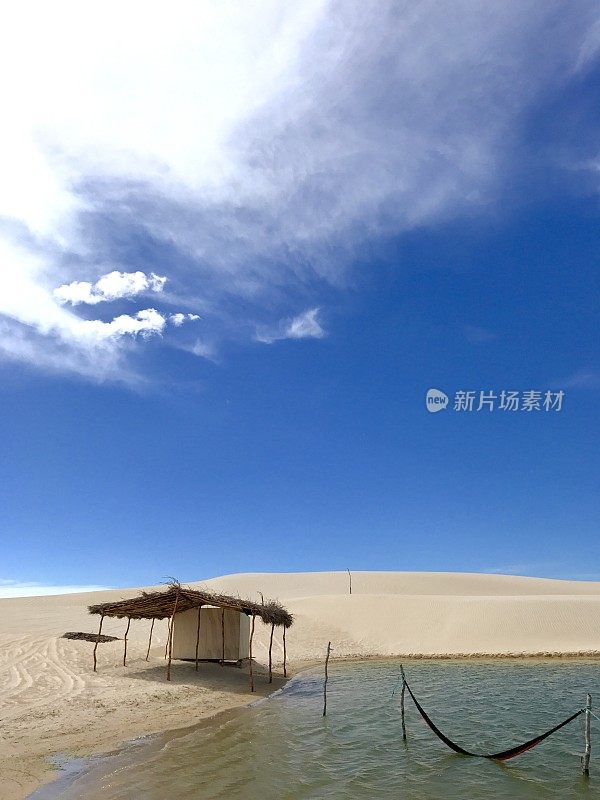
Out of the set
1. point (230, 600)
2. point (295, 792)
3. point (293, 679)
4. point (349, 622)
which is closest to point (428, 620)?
point (349, 622)

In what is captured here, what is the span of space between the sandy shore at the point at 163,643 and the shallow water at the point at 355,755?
1174mm

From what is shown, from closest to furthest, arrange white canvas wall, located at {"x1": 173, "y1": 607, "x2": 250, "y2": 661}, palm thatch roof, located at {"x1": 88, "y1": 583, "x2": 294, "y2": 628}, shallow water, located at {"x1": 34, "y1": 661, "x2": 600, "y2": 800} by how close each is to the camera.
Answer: shallow water, located at {"x1": 34, "y1": 661, "x2": 600, "y2": 800} < palm thatch roof, located at {"x1": 88, "y1": 583, "x2": 294, "y2": 628} < white canvas wall, located at {"x1": 173, "y1": 607, "x2": 250, "y2": 661}

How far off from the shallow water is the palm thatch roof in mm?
2460

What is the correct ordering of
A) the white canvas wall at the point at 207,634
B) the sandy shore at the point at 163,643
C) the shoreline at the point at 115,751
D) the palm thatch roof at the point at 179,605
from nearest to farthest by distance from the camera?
the shoreline at the point at 115,751, the sandy shore at the point at 163,643, the palm thatch roof at the point at 179,605, the white canvas wall at the point at 207,634

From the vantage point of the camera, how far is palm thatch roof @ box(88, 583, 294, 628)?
62.0 feet

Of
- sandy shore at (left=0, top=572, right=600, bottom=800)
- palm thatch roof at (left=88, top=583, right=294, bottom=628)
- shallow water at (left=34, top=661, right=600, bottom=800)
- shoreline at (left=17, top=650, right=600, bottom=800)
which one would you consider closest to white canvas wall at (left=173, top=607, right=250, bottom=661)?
sandy shore at (left=0, top=572, right=600, bottom=800)

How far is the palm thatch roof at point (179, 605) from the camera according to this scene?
18891mm

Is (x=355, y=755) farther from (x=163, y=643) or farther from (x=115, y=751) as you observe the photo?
(x=163, y=643)

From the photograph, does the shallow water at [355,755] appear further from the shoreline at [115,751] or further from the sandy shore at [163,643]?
the sandy shore at [163,643]

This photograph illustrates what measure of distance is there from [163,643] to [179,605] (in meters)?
10.2

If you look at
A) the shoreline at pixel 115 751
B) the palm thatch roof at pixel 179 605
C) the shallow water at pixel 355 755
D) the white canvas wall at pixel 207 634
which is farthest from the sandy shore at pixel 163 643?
the palm thatch roof at pixel 179 605

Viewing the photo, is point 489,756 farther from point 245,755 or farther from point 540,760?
point 245,755

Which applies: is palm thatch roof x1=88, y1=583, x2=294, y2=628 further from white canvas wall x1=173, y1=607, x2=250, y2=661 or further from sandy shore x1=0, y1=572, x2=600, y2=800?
sandy shore x1=0, y1=572, x2=600, y2=800

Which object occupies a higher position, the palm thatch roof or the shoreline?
the palm thatch roof
